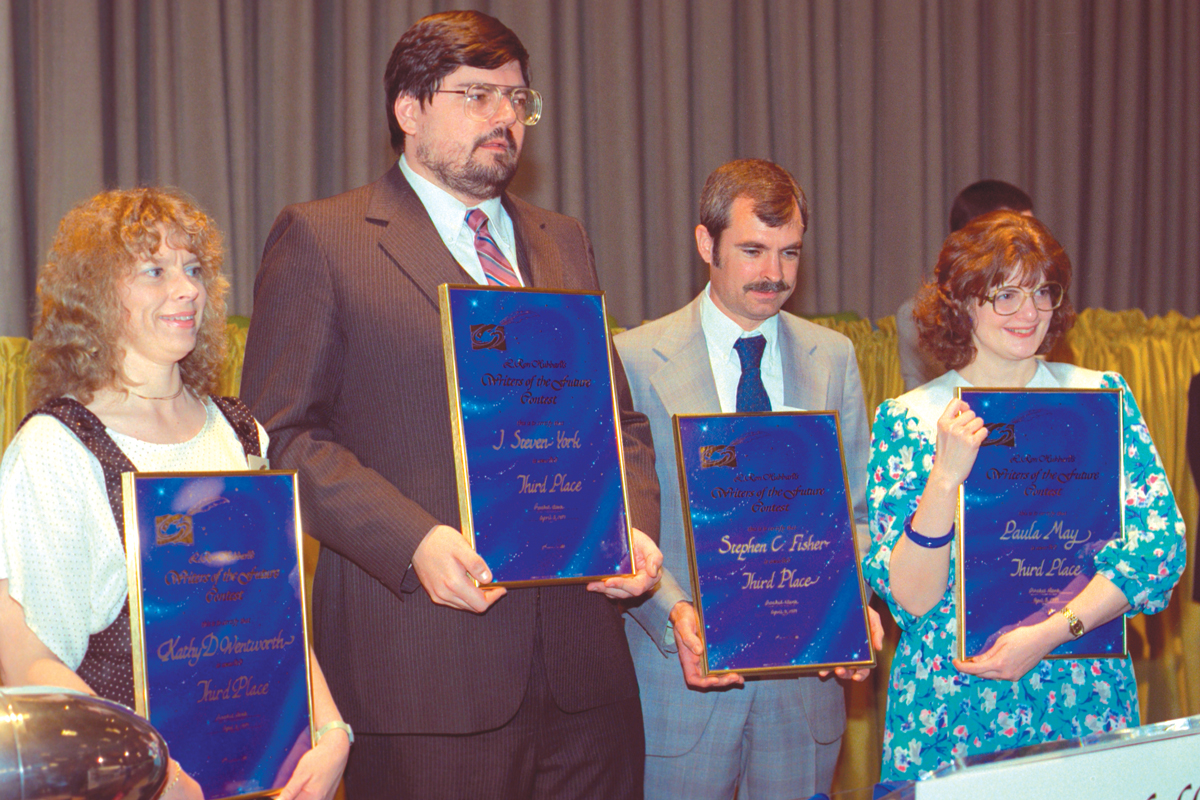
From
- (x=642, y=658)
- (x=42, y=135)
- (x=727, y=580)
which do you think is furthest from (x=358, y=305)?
(x=42, y=135)

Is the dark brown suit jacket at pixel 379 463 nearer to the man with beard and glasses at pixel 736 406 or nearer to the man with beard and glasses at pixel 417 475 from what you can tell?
the man with beard and glasses at pixel 417 475

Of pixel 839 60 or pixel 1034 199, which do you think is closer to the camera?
pixel 839 60

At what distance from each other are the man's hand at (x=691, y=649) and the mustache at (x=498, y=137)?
35.1 inches

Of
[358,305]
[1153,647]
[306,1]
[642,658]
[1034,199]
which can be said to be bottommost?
[1153,647]

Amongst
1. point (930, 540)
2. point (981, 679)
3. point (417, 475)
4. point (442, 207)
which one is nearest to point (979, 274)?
point (930, 540)

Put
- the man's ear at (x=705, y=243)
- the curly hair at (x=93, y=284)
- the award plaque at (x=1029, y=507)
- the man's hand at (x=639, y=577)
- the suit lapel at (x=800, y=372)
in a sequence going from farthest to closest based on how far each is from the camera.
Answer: the man's ear at (x=705, y=243) → the suit lapel at (x=800, y=372) → the award plaque at (x=1029, y=507) → the man's hand at (x=639, y=577) → the curly hair at (x=93, y=284)

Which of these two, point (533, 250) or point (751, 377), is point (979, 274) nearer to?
point (751, 377)

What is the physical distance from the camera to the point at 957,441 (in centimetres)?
180

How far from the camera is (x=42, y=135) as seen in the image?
3428 mm

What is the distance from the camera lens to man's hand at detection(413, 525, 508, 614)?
5.19 ft

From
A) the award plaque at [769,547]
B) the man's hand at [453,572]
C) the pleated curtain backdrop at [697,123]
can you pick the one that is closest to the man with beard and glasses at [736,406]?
the award plaque at [769,547]

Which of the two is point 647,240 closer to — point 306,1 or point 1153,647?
point 306,1

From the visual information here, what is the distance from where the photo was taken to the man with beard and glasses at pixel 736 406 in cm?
222

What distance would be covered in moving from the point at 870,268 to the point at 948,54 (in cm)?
112
